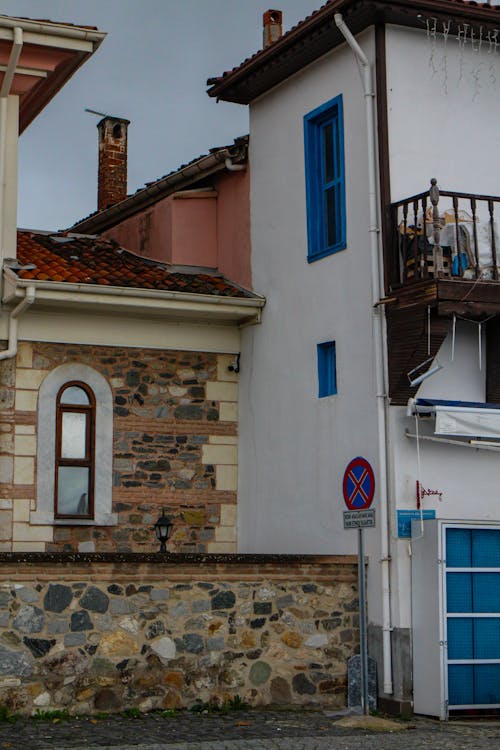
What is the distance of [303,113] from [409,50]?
1.64 m

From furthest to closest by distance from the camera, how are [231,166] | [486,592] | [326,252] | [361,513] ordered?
[231,166]
[326,252]
[486,592]
[361,513]

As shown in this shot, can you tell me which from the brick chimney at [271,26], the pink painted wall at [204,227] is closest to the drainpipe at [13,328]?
the pink painted wall at [204,227]

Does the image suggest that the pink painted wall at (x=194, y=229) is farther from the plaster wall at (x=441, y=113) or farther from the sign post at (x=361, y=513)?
the sign post at (x=361, y=513)

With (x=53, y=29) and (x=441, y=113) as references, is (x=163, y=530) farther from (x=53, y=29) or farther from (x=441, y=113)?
(x=53, y=29)

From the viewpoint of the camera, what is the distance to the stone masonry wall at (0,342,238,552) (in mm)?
15109

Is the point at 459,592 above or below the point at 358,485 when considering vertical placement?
below

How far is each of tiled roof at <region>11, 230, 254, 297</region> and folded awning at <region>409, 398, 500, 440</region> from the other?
3531mm

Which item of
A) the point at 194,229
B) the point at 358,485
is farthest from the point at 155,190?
the point at 358,485

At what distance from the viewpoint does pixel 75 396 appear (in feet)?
51.0

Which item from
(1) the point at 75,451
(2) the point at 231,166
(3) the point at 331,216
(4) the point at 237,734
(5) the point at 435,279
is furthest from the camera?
(2) the point at 231,166

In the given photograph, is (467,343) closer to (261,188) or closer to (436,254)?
(436,254)

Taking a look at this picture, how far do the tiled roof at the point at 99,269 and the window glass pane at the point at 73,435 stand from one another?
1569mm

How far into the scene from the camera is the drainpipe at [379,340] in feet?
43.2

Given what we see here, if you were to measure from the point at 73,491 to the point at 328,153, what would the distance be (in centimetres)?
482
